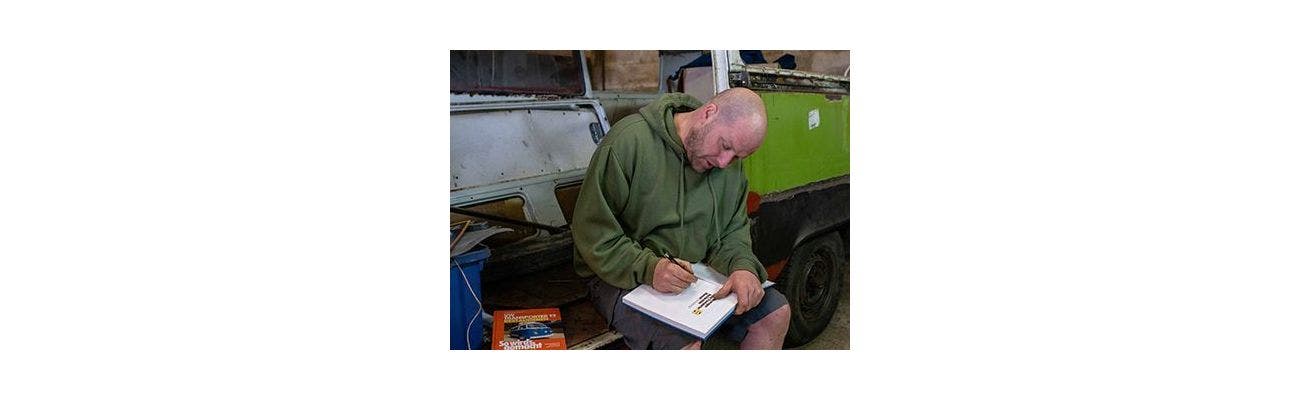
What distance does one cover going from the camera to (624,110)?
8.34 ft

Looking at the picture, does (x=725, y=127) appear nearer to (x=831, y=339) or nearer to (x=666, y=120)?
(x=666, y=120)

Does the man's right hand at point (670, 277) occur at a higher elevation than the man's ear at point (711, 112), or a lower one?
lower

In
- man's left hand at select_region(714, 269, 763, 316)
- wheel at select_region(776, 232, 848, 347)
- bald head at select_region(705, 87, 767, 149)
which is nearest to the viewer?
bald head at select_region(705, 87, 767, 149)

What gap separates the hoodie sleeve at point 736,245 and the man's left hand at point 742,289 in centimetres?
3

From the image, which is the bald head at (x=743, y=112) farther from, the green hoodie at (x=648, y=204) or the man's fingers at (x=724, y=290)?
the man's fingers at (x=724, y=290)

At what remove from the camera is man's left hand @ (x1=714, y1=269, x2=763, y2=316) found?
2.02 meters

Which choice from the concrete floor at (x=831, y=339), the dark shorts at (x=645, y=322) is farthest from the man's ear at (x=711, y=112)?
the concrete floor at (x=831, y=339)

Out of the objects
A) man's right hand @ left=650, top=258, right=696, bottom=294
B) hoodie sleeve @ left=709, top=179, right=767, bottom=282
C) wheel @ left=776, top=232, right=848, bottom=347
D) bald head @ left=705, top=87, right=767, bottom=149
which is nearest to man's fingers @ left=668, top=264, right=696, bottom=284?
man's right hand @ left=650, top=258, right=696, bottom=294

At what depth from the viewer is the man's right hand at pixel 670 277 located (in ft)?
6.43

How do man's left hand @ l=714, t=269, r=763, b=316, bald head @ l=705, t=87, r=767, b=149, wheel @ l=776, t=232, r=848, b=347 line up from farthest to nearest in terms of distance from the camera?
wheel @ l=776, t=232, r=848, b=347, man's left hand @ l=714, t=269, r=763, b=316, bald head @ l=705, t=87, r=767, b=149

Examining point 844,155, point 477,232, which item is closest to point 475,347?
point 477,232

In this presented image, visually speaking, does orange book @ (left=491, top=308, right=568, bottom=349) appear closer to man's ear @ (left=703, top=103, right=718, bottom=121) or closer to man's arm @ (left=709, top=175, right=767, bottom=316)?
man's arm @ (left=709, top=175, right=767, bottom=316)

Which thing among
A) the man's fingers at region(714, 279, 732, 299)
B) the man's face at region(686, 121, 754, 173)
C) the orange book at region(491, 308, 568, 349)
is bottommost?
the orange book at region(491, 308, 568, 349)

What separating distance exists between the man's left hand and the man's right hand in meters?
0.11
